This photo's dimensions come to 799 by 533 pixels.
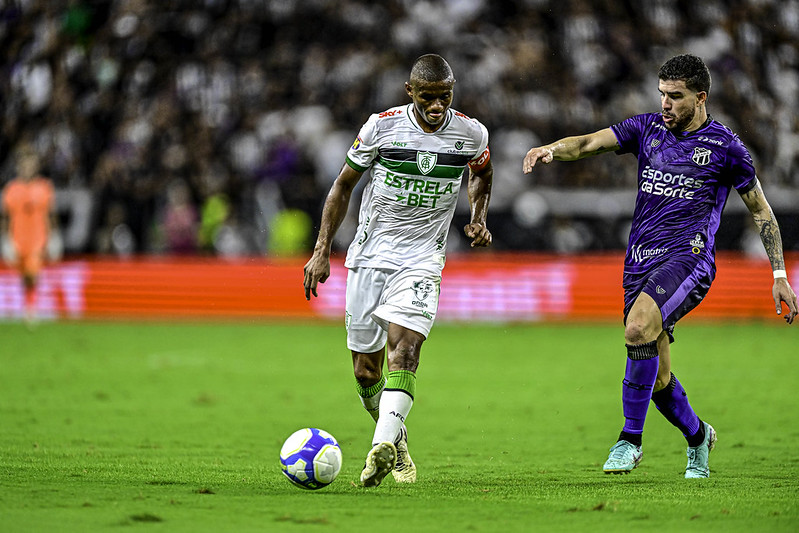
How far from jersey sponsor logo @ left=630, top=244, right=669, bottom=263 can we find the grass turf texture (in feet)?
4.69

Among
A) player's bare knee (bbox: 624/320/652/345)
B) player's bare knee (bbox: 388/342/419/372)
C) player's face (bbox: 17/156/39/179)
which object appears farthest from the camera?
player's face (bbox: 17/156/39/179)

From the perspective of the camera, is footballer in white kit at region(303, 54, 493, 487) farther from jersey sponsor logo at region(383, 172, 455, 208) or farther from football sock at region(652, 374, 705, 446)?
football sock at region(652, 374, 705, 446)

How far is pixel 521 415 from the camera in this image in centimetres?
1066

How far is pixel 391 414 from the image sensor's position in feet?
21.9

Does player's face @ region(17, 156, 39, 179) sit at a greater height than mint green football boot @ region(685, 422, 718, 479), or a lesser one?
greater

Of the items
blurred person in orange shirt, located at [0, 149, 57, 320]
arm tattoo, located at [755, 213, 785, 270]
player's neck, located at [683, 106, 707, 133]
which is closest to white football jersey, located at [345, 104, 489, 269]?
player's neck, located at [683, 106, 707, 133]

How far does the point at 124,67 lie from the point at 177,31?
145 cm

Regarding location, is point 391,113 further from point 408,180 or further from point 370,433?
point 370,433

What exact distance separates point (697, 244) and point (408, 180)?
1920mm

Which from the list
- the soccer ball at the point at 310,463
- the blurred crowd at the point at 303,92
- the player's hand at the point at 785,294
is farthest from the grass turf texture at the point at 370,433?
the blurred crowd at the point at 303,92

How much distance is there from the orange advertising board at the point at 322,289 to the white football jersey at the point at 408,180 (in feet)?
37.3

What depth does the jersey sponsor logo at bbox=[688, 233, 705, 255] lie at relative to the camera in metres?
7.21

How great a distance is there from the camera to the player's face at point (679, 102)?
23.5 ft

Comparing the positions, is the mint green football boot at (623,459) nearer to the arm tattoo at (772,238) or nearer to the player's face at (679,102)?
the arm tattoo at (772,238)
